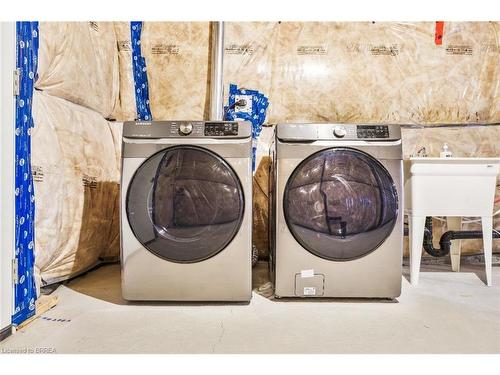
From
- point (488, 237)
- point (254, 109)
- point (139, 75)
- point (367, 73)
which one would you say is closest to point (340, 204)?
point (488, 237)

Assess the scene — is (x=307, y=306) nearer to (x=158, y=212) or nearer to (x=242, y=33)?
(x=158, y=212)

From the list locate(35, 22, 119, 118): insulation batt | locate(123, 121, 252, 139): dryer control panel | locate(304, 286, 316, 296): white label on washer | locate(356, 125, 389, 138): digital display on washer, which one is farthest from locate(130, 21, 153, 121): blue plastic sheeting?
locate(304, 286, 316, 296): white label on washer

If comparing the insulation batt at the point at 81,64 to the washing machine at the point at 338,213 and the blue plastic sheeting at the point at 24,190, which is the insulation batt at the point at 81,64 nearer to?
the blue plastic sheeting at the point at 24,190

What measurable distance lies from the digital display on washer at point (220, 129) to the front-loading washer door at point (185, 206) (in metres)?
0.09

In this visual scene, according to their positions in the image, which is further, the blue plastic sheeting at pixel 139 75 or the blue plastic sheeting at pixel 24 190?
the blue plastic sheeting at pixel 139 75

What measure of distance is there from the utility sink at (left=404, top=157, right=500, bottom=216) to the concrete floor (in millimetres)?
439

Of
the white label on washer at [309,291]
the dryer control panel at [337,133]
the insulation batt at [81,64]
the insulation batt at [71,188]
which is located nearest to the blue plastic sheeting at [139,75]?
the insulation batt at [81,64]

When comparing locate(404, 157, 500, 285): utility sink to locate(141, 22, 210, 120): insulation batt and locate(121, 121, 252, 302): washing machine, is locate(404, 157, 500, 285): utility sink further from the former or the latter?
locate(141, 22, 210, 120): insulation batt

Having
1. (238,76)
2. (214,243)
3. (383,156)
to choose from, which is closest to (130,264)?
(214,243)

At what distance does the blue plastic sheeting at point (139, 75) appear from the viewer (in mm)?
2496

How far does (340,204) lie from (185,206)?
0.73m

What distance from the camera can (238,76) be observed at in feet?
8.11

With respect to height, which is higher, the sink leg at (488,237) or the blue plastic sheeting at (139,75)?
the blue plastic sheeting at (139,75)

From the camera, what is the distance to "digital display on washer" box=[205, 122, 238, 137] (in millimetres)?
1598
